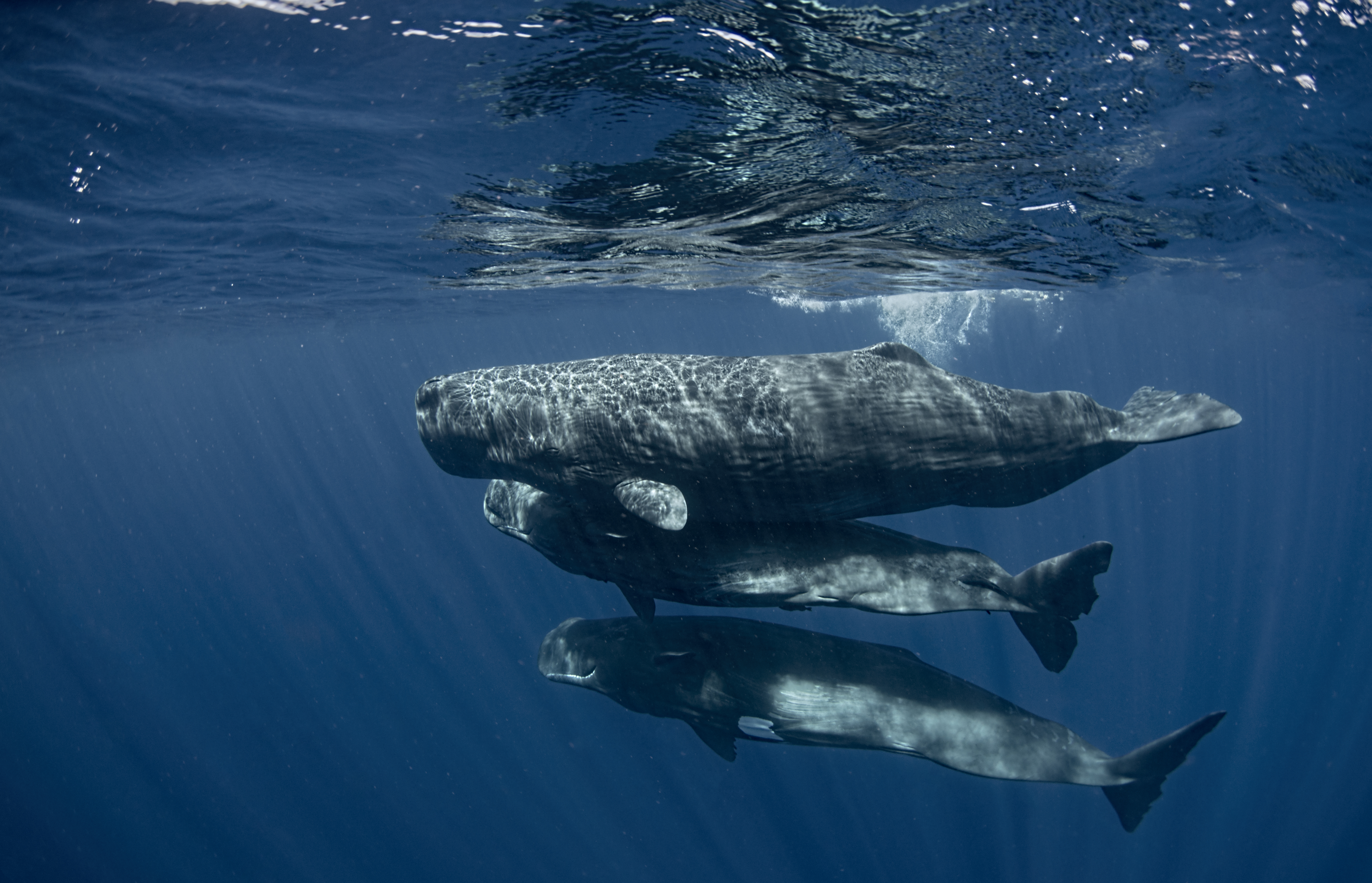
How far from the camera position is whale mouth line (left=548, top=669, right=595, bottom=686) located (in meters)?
8.46

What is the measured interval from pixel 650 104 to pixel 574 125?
4.33 feet

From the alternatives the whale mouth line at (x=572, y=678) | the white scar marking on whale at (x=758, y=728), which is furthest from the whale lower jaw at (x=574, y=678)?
the white scar marking on whale at (x=758, y=728)

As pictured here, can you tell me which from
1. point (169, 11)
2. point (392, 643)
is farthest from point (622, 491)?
point (392, 643)

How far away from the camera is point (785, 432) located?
593 centimetres

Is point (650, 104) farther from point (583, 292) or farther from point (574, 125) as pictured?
point (583, 292)

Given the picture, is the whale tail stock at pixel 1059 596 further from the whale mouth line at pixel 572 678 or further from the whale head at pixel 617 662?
the whale mouth line at pixel 572 678

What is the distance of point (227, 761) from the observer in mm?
36594

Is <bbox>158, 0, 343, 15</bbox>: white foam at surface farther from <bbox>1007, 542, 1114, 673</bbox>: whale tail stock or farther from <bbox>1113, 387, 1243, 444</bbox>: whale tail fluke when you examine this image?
<bbox>1113, 387, 1243, 444</bbox>: whale tail fluke

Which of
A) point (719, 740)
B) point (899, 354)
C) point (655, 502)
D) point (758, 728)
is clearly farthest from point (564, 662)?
point (899, 354)

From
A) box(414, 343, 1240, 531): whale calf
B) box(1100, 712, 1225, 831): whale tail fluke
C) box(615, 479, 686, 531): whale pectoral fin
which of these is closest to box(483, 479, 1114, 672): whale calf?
box(414, 343, 1240, 531): whale calf

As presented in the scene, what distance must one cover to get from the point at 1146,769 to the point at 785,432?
5.74 m

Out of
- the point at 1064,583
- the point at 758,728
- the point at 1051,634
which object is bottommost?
the point at 758,728

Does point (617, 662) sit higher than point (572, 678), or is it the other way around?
point (617, 662)

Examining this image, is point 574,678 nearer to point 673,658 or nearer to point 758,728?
point 673,658
